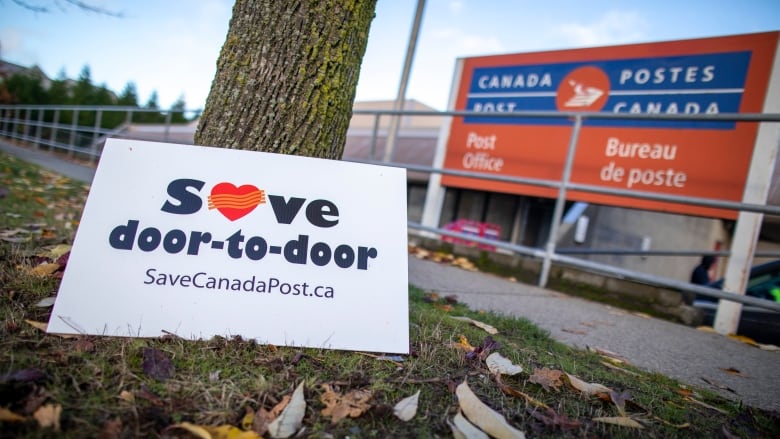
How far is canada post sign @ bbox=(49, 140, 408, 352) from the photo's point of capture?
4.38 ft

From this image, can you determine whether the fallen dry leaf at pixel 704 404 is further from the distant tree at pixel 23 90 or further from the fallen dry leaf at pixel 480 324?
the distant tree at pixel 23 90

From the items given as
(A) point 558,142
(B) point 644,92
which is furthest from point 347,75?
(B) point 644,92

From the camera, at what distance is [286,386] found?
1161mm

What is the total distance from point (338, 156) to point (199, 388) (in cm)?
121

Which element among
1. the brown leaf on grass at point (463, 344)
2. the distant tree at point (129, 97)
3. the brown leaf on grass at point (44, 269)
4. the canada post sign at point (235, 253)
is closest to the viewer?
the canada post sign at point (235, 253)

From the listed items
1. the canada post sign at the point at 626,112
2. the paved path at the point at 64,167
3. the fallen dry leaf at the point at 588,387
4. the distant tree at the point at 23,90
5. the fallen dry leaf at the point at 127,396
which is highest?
the distant tree at the point at 23,90

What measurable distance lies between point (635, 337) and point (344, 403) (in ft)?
6.10

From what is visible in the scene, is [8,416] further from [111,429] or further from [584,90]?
[584,90]

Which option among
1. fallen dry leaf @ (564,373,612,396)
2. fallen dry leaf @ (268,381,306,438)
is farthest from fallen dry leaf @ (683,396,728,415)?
fallen dry leaf @ (268,381,306,438)

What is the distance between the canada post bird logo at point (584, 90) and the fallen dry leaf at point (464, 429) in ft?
13.5

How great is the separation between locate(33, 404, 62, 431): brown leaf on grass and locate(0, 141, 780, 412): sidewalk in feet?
6.20

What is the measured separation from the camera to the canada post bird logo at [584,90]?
14.5 ft

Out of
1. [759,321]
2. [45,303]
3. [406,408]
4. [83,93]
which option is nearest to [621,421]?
[406,408]

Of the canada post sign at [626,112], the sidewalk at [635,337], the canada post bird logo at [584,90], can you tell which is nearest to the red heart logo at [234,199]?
the sidewalk at [635,337]
